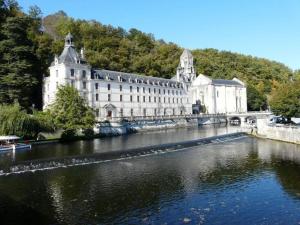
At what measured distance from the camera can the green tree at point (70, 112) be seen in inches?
2056

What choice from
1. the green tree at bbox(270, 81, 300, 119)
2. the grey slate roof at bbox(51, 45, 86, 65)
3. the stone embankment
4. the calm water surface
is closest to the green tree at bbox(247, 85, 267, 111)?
the stone embankment

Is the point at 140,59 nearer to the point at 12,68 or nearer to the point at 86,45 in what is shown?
the point at 86,45

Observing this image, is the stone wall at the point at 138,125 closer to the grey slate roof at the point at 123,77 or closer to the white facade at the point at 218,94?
the grey slate roof at the point at 123,77

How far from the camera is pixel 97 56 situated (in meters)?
89.2

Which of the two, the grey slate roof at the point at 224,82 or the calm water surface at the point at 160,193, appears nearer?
the calm water surface at the point at 160,193

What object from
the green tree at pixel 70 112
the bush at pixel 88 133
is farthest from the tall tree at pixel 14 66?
the bush at pixel 88 133

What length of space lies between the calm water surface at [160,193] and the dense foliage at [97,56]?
132ft

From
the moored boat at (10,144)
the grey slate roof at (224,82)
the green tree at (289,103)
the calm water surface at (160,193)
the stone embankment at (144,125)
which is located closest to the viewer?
the calm water surface at (160,193)

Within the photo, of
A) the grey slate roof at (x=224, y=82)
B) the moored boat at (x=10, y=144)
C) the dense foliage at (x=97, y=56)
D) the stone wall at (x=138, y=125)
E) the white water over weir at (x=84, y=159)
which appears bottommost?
the white water over weir at (x=84, y=159)


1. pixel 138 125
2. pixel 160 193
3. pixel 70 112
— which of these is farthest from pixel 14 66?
pixel 160 193

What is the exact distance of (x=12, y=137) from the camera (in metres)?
42.1

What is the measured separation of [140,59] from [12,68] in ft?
160

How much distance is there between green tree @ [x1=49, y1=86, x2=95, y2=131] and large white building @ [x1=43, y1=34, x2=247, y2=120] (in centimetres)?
607

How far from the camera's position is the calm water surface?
17688 mm
